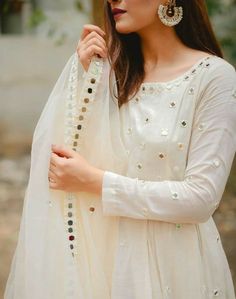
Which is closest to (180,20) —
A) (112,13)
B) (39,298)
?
(112,13)

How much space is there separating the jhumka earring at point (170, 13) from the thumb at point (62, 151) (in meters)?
0.43

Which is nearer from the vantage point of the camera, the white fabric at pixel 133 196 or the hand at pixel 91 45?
the white fabric at pixel 133 196

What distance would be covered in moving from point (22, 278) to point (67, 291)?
16 centimetres

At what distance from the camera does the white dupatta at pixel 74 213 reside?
1787 mm

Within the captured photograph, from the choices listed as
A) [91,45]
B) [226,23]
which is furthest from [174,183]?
[226,23]

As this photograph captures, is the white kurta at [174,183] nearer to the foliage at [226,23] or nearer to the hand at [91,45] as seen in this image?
the hand at [91,45]

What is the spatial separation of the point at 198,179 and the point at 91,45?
1.53ft

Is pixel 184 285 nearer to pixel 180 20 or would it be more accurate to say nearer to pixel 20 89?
pixel 180 20

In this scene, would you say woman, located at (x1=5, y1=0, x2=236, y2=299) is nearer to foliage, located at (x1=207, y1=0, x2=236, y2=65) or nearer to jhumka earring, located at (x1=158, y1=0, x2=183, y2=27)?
jhumka earring, located at (x1=158, y1=0, x2=183, y2=27)

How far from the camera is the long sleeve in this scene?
66.9 inches

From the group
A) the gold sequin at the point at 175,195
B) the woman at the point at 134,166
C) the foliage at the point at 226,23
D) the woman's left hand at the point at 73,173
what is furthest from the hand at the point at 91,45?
the foliage at the point at 226,23

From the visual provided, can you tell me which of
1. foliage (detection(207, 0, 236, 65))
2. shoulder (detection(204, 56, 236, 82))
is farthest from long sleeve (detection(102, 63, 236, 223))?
foliage (detection(207, 0, 236, 65))

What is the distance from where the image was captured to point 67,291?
1768mm

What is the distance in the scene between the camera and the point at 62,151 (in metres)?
1.78
